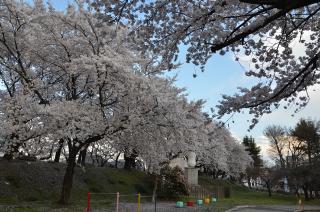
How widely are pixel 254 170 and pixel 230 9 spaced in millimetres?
50526

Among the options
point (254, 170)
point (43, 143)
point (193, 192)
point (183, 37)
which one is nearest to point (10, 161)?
point (43, 143)

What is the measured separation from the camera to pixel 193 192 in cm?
3066

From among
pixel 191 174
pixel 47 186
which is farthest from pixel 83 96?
pixel 191 174

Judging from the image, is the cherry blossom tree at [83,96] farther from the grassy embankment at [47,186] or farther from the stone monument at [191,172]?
the stone monument at [191,172]

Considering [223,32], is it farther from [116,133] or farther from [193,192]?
[193,192]

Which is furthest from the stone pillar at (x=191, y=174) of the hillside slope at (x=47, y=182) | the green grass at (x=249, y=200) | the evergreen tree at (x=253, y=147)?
the evergreen tree at (x=253, y=147)

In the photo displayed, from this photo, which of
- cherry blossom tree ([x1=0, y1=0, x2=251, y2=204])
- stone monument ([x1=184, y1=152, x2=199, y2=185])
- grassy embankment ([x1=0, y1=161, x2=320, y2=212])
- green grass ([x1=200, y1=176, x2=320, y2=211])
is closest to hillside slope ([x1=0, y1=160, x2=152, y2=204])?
grassy embankment ([x1=0, y1=161, x2=320, y2=212])

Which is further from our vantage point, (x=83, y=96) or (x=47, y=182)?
(x=47, y=182)

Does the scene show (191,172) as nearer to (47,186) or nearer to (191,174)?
(191,174)

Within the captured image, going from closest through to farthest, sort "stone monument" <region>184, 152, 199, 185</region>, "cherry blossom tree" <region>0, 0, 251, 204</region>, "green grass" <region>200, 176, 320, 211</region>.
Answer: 1. "cherry blossom tree" <region>0, 0, 251, 204</region>
2. "green grass" <region>200, 176, 320, 211</region>
3. "stone monument" <region>184, 152, 199, 185</region>

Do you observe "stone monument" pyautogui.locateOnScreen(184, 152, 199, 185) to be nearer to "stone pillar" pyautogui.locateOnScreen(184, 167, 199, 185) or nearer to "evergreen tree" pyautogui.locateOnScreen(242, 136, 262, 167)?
"stone pillar" pyautogui.locateOnScreen(184, 167, 199, 185)

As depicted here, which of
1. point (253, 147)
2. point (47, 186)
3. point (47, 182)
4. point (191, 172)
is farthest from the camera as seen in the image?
point (253, 147)

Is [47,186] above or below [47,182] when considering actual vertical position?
below

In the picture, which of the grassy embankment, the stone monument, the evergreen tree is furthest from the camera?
the evergreen tree
